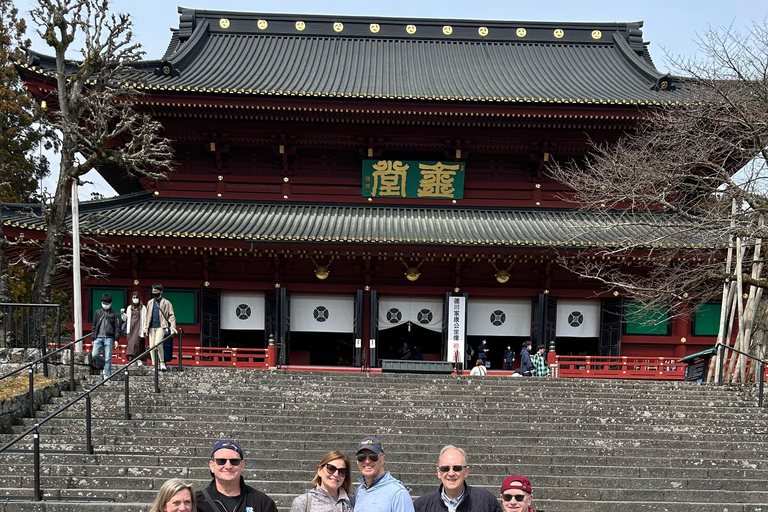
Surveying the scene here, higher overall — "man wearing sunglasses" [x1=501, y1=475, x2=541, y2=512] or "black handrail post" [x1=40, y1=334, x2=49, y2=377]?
"man wearing sunglasses" [x1=501, y1=475, x2=541, y2=512]

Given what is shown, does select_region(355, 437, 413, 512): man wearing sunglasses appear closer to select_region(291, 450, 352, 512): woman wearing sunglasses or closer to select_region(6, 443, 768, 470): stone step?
select_region(291, 450, 352, 512): woman wearing sunglasses

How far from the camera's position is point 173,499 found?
3.79 m

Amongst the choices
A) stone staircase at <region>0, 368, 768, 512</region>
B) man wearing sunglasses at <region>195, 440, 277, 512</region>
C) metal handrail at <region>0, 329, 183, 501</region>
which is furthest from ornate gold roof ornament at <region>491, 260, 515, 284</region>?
man wearing sunglasses at <region>195, 440, 277, 512</region>

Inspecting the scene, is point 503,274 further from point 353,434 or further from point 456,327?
point 353,434

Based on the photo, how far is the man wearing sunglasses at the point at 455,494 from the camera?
4.28 meters

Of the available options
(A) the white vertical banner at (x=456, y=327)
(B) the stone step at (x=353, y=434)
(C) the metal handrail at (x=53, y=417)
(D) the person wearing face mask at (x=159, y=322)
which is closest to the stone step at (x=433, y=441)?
(B) the stone step at (x=353, y=434)

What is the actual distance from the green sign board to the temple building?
42 mm

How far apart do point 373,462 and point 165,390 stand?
7943 mm

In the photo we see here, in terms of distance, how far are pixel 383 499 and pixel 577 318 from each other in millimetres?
13746

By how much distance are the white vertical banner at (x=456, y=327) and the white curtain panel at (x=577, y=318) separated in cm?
284

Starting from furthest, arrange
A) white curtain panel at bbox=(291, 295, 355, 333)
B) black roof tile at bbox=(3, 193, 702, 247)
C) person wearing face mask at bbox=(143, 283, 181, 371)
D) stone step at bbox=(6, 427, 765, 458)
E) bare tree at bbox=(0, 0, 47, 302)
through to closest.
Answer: bare tree at bbox=(0, 0, 47, 302), white curtain panel at bbox=(291, 295, 355, 333), black roof tile at bbox=(3, 193, 702, 247), person wearing face mask at bbox=(143, 283, 181, 371), stone step at bbox=(6, 427, 765, 458)

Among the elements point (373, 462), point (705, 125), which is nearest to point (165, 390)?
point (373, 462)

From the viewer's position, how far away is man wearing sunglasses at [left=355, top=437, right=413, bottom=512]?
4250 mm

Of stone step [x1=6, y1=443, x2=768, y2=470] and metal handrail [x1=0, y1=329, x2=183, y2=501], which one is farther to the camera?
stone step [x1=6, y1=443, x2=768, y2=470]
